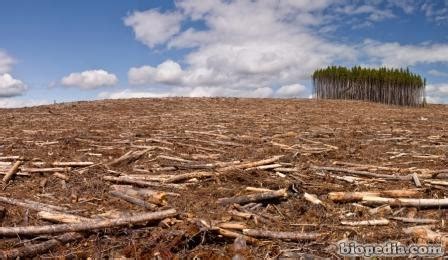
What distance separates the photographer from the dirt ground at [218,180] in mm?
5355

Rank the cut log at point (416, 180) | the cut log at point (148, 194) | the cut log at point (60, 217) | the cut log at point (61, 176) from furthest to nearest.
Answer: the cut log at point (61, 176) < the cut log at point (416, 180) < the cut log at point (148, 194) < the cut log at point (60, 217)

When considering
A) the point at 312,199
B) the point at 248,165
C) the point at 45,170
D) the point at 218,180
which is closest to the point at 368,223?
the point at 312,199

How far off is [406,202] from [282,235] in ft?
6.04

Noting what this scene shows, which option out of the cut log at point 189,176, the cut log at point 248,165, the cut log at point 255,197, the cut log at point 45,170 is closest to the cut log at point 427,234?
the cut log at point 255,197

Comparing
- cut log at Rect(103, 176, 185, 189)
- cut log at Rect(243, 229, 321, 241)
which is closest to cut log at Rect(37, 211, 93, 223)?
cut log at Rect(103, 176, 185, 189)

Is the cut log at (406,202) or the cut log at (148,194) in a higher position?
the cut log at (148,194)

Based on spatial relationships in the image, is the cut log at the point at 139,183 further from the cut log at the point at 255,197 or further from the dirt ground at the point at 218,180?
the cut log at the point at 255,197

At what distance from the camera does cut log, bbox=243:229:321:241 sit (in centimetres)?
533

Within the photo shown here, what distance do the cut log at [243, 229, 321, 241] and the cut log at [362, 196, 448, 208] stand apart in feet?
4.15

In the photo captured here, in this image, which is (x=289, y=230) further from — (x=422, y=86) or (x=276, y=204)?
(x=422, y=86)

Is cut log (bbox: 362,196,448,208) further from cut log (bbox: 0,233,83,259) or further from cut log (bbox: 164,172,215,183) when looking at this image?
cut log (bbox: 0,233,83,259)

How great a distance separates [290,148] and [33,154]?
4.97 meters

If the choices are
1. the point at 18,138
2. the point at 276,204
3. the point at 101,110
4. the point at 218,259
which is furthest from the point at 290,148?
the point at 101,110

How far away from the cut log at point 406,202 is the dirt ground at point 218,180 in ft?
0.24
